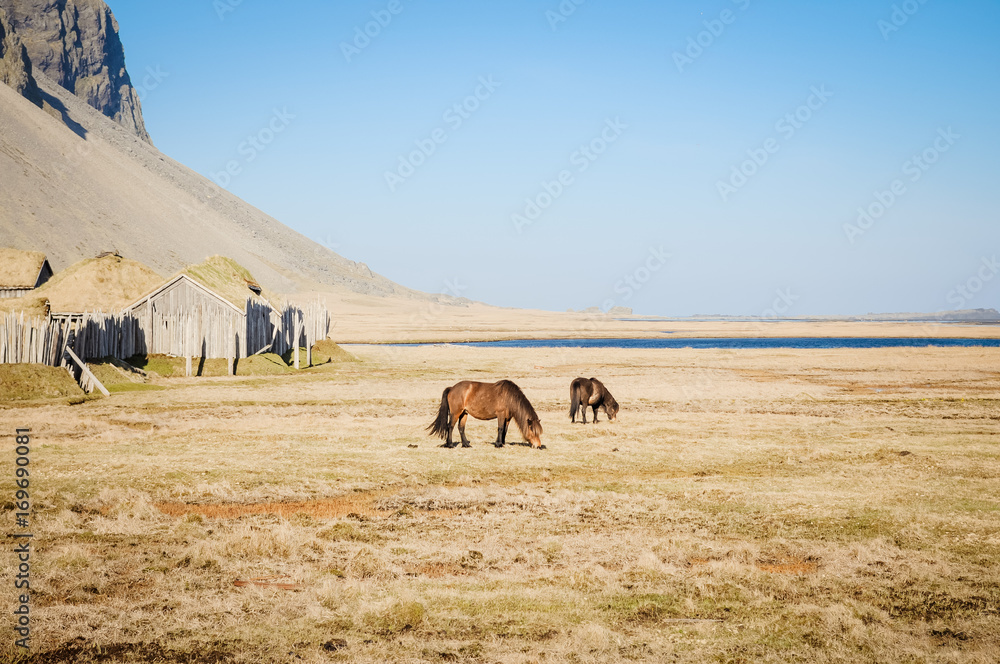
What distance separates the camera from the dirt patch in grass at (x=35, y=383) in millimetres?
24312

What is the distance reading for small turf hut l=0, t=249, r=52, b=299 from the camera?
4744 cm

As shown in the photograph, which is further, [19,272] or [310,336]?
[19,272]

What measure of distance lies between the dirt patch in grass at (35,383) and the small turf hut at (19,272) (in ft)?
86.0

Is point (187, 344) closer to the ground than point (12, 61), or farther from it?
closer to the ground

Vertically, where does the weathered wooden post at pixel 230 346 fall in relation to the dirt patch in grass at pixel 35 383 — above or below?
above

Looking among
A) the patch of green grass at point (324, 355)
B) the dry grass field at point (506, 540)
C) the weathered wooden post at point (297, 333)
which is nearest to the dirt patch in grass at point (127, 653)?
the dry grass field at point (506, 540)

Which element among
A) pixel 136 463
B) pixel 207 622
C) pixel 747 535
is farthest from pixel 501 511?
pixel 136 463

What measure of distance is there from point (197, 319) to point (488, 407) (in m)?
23.0

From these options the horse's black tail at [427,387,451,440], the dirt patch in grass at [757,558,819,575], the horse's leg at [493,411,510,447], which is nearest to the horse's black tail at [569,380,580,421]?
the horse's leg at [493,411,510,447]

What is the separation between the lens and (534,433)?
57.6ft

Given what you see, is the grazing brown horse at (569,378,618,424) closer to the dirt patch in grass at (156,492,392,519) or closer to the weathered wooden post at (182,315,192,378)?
the dirt patch in grass at (156,492,392,519)

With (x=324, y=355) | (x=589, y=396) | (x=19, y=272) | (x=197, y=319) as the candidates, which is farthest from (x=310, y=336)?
(x=589, y=396)

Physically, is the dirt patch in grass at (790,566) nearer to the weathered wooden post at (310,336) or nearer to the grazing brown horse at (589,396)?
the grazing brown horse at (589,396)

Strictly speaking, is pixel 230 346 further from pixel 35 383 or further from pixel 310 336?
pixel 35 383
